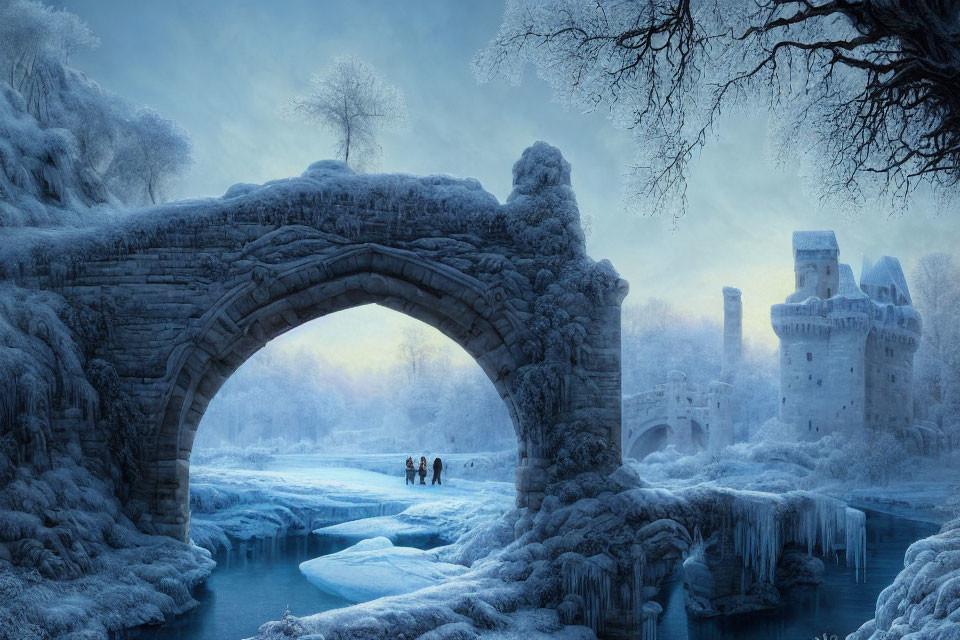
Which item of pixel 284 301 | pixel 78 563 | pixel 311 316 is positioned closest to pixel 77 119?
pixel 284 301

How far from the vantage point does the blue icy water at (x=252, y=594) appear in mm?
7242

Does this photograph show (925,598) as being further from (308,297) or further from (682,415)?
(682,415)

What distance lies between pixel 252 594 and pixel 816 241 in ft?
79.9

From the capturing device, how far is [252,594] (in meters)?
8.94

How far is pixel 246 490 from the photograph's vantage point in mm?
14383

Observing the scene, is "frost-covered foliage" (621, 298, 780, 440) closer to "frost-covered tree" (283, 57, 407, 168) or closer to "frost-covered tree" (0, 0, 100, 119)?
"frost-covered tree" (283, 57, 407, 168)

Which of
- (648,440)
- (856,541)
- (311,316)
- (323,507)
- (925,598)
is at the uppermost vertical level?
(311,316)

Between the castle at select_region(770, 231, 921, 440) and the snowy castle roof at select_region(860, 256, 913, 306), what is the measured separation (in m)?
0.46

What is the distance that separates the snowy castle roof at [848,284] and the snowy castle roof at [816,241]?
2.77 ft

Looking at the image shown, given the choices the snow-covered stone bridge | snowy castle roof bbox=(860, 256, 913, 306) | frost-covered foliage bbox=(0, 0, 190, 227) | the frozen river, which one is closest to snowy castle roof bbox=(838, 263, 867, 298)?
snowy castle roof bbox=(860, 256, 913, 306)

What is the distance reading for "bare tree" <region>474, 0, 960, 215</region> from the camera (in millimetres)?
5164

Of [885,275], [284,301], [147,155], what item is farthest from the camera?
[885,275]

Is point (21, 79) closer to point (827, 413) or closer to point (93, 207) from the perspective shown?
point (93, 207)

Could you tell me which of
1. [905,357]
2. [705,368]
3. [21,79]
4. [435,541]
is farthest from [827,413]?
[21,79]
